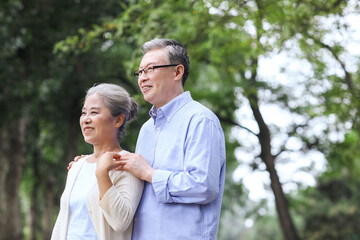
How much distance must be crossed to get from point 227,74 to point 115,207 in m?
9.20

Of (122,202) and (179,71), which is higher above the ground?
(179,71)

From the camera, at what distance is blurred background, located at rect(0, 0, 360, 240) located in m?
7.64

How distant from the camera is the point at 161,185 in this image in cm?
258

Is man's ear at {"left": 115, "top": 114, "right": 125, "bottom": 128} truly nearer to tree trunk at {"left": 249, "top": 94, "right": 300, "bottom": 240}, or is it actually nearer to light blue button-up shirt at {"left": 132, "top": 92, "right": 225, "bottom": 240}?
light blue button-up shirt at {"left": 132, "top": 92, "right": 225, "bottom": 240}

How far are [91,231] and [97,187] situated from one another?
27 cm

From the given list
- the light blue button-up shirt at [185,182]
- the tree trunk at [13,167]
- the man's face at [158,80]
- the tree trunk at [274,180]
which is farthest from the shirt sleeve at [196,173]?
the tree trunk at [13,167]

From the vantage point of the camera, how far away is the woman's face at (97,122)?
3.02 metres

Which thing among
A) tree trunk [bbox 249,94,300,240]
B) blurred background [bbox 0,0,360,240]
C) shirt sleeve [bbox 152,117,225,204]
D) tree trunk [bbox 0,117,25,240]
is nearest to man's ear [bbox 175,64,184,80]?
shirt sleeve [bbox 152,117,225,204]

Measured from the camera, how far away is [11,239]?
12.9 m

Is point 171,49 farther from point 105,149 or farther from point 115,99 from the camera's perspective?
point 105,149

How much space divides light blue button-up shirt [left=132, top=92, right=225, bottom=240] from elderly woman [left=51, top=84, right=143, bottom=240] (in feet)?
0.38

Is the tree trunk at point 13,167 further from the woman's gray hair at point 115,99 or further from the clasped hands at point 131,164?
the clasped hands at point 131,164

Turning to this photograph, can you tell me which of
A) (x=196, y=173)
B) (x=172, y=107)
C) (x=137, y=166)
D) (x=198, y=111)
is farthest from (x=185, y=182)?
(x=172, y=107)

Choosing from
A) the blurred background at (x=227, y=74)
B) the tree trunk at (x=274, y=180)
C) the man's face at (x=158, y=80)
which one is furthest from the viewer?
the tree trunk at (x=274, y=180)
